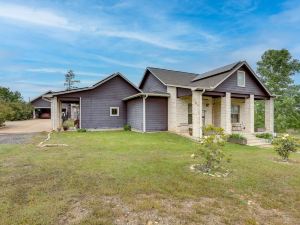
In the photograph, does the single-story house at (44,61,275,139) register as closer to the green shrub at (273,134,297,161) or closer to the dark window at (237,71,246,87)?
the dark window at (237,71,246,87)

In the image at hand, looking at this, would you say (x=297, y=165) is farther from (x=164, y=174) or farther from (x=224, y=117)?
(x=224, y=117)

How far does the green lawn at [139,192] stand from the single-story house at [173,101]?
28.6ft

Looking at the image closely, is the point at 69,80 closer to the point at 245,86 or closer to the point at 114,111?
the point at 114,111

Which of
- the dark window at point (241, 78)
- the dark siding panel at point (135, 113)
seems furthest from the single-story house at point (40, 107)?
the dark window at point (241, 78)

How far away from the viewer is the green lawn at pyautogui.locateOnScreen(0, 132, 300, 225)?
3805 mm

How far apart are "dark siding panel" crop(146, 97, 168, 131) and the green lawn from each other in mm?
9261

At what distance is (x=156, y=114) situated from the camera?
17.3 metres

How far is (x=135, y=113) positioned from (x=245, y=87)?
9145 millimetres

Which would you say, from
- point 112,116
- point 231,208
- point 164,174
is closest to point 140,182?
point 164,174

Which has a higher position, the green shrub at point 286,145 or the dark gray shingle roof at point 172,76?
the dark gray shingle roof at point 172,76

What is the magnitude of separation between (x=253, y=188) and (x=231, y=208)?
1578 millimetres

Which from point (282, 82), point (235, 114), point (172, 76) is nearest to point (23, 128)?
point (172, 76)

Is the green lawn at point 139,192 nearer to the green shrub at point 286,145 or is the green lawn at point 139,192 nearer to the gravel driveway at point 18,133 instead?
the green shrub at point 286,145

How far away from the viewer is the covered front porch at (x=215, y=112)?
14.9m
